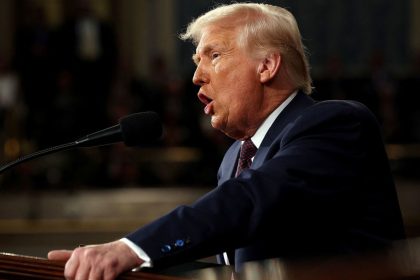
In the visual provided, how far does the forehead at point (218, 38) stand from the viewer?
200cm

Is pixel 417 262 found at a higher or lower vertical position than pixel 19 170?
higher

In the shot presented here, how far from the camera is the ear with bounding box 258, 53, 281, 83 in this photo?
2.02m

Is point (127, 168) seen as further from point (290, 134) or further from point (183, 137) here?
point (290, 134)

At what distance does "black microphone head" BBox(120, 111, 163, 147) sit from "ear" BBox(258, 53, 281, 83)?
311mm

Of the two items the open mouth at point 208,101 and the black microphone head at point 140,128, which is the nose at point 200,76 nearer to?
the open mouth at point 208,101

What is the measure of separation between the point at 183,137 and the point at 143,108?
457 mm

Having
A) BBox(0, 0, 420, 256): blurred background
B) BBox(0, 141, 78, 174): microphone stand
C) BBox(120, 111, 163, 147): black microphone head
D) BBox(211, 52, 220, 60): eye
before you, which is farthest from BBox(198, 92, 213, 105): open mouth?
BBox(0, 0, 420, 256): blurred background

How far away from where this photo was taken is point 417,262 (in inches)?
37.2

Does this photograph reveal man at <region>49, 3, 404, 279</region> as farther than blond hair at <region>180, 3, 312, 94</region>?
No

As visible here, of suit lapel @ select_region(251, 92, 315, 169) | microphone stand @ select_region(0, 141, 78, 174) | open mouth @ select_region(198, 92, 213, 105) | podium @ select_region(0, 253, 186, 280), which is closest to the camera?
podium @ select_region(0, 253, 186, 280)

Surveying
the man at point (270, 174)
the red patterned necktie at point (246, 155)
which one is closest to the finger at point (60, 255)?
the man at point (270, 174)

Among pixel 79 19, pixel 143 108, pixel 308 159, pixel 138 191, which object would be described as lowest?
pixel 138 191

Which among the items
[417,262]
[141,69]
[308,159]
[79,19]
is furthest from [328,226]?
[141,69]

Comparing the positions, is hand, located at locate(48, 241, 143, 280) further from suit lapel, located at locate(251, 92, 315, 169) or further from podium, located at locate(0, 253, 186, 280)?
suit lapel, located at locate(251, 92, 315, 169)
